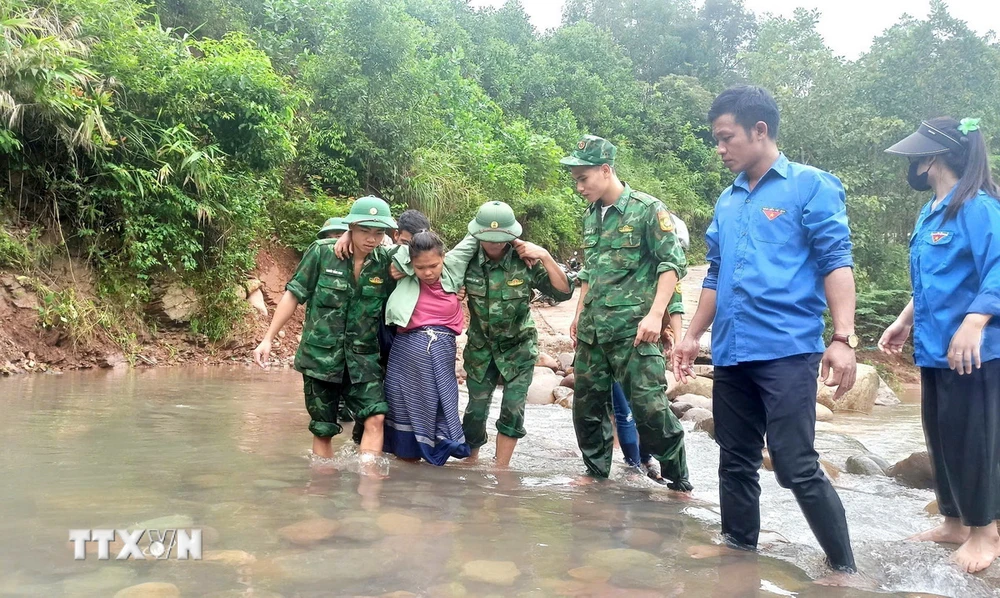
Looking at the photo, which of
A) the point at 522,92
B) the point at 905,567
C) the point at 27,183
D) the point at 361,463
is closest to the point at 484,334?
the point at 361,463

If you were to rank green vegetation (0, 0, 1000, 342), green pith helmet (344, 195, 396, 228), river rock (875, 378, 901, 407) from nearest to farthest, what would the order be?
green pith helmet (344, 195, 396, 228)
green vegetation (0, 0, 1000, 342)
river rock (875, 378, 901, 407)

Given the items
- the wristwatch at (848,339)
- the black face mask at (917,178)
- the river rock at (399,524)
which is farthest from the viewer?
→ the black face mask at (917,178)

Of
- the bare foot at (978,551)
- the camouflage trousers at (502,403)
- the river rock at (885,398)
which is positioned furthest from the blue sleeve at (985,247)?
the river rock at (885,398)

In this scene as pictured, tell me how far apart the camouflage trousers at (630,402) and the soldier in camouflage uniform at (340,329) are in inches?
46.3

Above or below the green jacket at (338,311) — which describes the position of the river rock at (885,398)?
below

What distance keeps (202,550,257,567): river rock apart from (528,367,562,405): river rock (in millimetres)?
5744

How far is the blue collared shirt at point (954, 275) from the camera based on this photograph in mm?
2771

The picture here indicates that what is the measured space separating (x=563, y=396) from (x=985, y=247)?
5995 mm

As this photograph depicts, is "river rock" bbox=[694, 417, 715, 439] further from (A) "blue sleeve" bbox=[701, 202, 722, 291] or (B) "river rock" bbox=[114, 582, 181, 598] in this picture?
(B) "river rock" bbox=[114, 582, 181, 598]

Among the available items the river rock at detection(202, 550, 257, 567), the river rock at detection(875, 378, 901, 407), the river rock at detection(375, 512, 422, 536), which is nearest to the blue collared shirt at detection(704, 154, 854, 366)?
the river rock at detection(375, 512, 422, 536)

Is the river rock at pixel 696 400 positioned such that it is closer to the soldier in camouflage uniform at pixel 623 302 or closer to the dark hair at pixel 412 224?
the soldier in camouflage uniform at pixel 623 302

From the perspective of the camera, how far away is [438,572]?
2682mm

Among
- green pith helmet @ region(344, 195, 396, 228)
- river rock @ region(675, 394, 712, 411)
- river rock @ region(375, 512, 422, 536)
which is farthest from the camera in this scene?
river rock @ region(675, 394, 712, 411)

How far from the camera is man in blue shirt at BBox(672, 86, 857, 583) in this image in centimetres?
273
